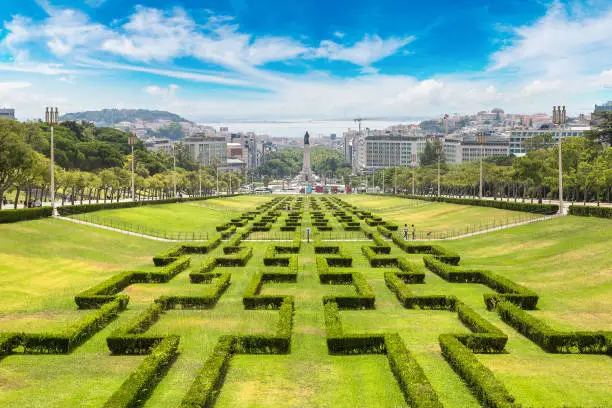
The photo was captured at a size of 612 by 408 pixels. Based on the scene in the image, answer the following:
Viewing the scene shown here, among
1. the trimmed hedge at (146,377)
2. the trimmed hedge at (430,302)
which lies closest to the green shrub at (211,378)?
the trimmed hedge at (146,377)

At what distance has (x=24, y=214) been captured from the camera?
4284 cm

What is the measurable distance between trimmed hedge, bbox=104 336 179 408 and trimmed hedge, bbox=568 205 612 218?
3810 cm

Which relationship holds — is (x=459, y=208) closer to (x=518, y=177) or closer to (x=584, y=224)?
(x=518, y=177)

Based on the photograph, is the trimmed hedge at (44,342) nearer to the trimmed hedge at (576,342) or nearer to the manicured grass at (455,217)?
the trimmed hedge at (576,342)

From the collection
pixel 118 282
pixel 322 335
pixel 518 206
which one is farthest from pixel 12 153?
pixel 518 206

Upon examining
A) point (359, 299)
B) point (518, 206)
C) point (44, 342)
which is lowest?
point (44, 342)

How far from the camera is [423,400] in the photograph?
42.4 feet

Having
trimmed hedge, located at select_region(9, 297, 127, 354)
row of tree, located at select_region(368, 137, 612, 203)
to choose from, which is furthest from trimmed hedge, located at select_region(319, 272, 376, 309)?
row of tree, located at select_region(368, 137, 612, 203)

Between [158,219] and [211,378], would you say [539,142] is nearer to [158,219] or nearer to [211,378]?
[158,219]

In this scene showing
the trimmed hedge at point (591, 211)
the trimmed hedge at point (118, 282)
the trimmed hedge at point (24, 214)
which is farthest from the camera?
the trimmed hedge at point (591, 211)

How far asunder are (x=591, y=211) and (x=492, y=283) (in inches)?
892

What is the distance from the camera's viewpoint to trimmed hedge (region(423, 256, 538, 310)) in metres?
23.7

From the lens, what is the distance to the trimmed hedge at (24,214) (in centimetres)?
4003

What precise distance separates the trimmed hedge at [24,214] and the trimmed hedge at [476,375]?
35.9 meters
